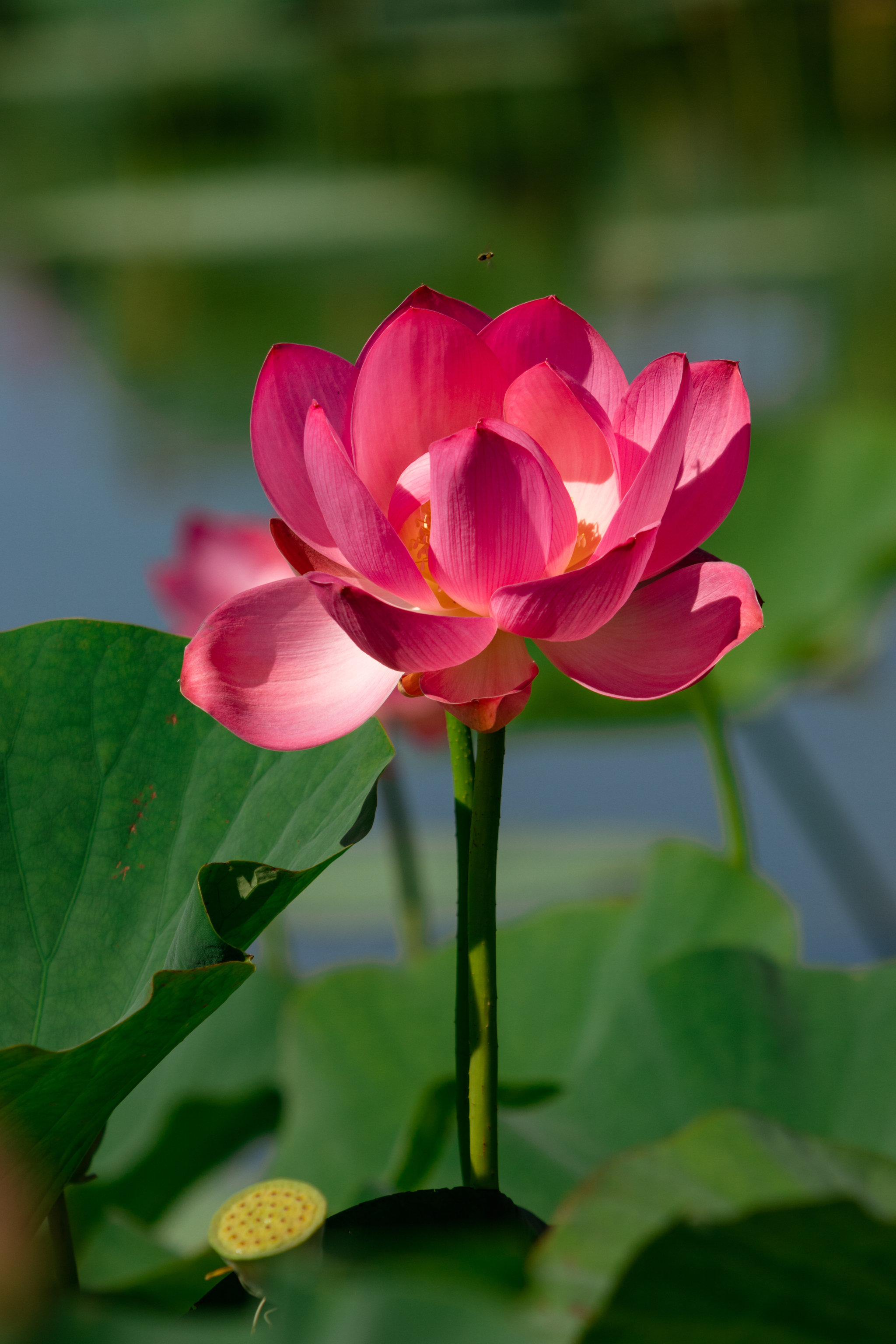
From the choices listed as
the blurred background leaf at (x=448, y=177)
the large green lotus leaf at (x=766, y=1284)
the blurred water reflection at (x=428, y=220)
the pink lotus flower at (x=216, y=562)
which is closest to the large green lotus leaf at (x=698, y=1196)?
the large green lotus leaf at (x=766, y=1284)

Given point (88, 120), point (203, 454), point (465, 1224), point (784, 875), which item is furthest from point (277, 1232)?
point (88, 120)

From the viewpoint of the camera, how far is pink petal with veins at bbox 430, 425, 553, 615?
0.32m

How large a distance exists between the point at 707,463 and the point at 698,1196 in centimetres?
19

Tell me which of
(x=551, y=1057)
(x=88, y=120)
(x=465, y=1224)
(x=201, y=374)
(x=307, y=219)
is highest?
(x=88, y=120)

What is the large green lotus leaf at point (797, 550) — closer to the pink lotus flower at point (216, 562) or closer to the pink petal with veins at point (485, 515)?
the pink lotus flower at point (216, 562)

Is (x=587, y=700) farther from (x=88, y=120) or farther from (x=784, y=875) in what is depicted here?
(x=88, y=120)

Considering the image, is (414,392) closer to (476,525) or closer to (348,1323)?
(476,525)

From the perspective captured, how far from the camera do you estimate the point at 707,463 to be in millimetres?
348

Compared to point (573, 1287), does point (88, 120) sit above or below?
above

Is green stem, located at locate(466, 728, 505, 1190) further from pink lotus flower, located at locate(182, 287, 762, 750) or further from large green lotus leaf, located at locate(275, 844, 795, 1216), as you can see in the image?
large green lotus leaf, located at locate(275, 844, 795, 1216)

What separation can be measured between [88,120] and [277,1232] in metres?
10.5

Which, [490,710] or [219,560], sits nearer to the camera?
[490,710]

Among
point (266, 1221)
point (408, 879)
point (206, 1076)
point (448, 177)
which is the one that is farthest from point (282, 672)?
point (448, 177)

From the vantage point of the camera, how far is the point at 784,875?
1.92 m
